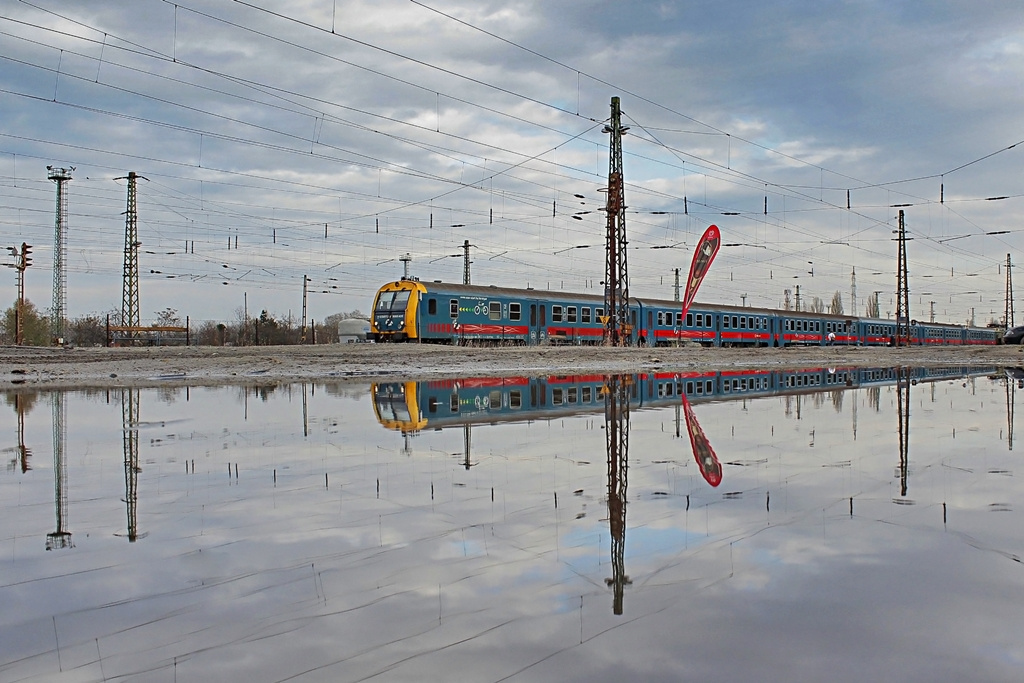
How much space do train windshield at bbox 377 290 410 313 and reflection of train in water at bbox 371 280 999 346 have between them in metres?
0.02

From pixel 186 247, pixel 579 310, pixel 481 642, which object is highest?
pixel 186 247

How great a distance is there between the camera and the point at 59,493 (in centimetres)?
530

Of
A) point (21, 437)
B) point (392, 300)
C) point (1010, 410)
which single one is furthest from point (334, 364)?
point (1010, 410)

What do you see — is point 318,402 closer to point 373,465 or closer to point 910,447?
point 373,465

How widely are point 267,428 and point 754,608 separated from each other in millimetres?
6676

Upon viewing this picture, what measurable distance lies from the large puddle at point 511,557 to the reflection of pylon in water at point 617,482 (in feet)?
0.07

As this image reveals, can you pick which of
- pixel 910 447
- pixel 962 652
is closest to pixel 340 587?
pixel 962 652

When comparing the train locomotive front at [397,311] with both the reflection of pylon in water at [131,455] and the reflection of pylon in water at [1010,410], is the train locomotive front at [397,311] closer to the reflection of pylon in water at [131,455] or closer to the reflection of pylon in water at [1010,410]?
the reflection of pylon in water at [131,455]

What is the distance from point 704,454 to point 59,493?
464 cm

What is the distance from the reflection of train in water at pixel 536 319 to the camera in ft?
116

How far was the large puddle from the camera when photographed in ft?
8.72

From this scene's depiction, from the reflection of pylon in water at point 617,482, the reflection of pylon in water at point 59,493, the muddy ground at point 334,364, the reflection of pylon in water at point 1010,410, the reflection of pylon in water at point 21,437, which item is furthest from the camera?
the muddy ground at point 334,364

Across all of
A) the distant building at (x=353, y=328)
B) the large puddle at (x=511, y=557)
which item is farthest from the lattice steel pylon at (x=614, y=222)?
the distant building at (x=353, y=328)

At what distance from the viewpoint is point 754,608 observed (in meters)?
3.04
